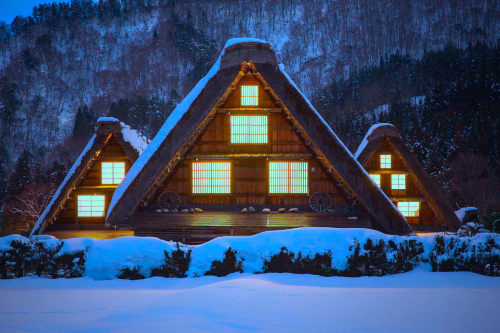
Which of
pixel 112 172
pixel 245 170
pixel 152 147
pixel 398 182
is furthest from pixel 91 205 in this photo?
pixel 398 182

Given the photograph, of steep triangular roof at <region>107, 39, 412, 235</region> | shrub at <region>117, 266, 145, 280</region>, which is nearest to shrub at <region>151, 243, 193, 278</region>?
shrub at <region>117, 266, 145, 280</region>

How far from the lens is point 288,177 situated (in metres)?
10.8

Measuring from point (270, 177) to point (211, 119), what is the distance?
280cm

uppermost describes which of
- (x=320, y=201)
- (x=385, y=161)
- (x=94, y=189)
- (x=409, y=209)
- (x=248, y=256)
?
(x=385, y=161)

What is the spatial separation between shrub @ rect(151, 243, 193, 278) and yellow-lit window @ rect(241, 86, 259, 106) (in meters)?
6.01

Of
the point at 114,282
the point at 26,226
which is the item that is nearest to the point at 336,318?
the point at 114,282

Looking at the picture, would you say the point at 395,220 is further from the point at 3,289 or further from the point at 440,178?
the point at 440,178

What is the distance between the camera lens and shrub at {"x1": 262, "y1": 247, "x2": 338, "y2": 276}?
673cm

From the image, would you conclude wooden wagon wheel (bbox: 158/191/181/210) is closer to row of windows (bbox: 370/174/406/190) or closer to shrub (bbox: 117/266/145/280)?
shrub (bbox: 117/266/145/280)

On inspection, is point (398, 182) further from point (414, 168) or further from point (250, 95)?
point (250, 95)

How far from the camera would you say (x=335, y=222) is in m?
9.59

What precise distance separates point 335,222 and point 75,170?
11432mm

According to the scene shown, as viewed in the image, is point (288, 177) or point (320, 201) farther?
point (288, 177)

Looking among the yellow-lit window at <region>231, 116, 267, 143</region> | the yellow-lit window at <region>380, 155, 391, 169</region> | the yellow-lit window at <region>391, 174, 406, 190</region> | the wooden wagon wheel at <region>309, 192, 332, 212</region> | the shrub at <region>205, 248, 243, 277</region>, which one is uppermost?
the yellow-lit window at <region>231, 116, 267, 143</region>
